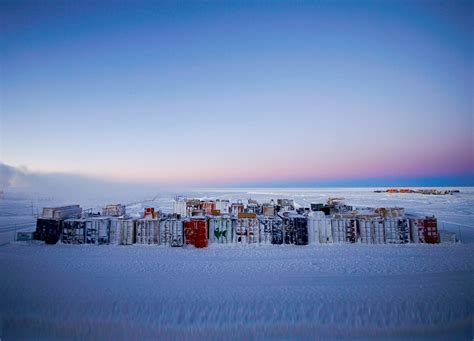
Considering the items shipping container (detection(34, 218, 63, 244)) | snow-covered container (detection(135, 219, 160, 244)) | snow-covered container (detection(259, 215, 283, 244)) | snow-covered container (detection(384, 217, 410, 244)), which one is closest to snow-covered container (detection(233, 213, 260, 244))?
snow-covered container (detection(259, 215, 283, 244))

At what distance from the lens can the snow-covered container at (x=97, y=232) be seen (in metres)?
13.9

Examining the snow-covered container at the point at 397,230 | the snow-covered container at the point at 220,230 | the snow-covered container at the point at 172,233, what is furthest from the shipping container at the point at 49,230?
the snow-covered container at the point at 397,230

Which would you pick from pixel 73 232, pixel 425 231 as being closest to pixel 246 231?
pixel 73 232

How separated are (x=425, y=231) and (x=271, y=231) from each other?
8.62 m

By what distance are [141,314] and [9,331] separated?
333 centimetres

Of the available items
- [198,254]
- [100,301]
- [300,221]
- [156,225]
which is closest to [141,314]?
[100,301]

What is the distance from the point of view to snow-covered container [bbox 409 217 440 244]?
13.6 meters

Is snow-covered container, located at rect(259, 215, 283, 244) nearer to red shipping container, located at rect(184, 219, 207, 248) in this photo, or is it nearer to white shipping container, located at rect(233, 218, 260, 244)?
white shipping container, located at rect(233, 218, 260, 244)

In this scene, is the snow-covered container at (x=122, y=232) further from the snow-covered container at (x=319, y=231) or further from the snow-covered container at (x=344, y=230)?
the snow-covered container at (x=344, y=230)

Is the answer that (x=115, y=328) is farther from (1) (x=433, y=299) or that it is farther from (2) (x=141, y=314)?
(1) (x=433, y=299)

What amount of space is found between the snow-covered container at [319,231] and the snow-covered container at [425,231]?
4680 millimetres

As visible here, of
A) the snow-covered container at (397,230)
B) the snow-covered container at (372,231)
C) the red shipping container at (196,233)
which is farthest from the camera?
the snow-covered container at (372,231)

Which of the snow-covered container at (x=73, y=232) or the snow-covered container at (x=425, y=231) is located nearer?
the snow-covered container at (x=425, y=231)

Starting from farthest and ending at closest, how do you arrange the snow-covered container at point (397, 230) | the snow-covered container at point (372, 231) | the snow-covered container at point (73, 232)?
the snow-covered container at point (73, 232) → the snow-covered container at point (372, 231) → the snow-covered container at point (397, 230)
